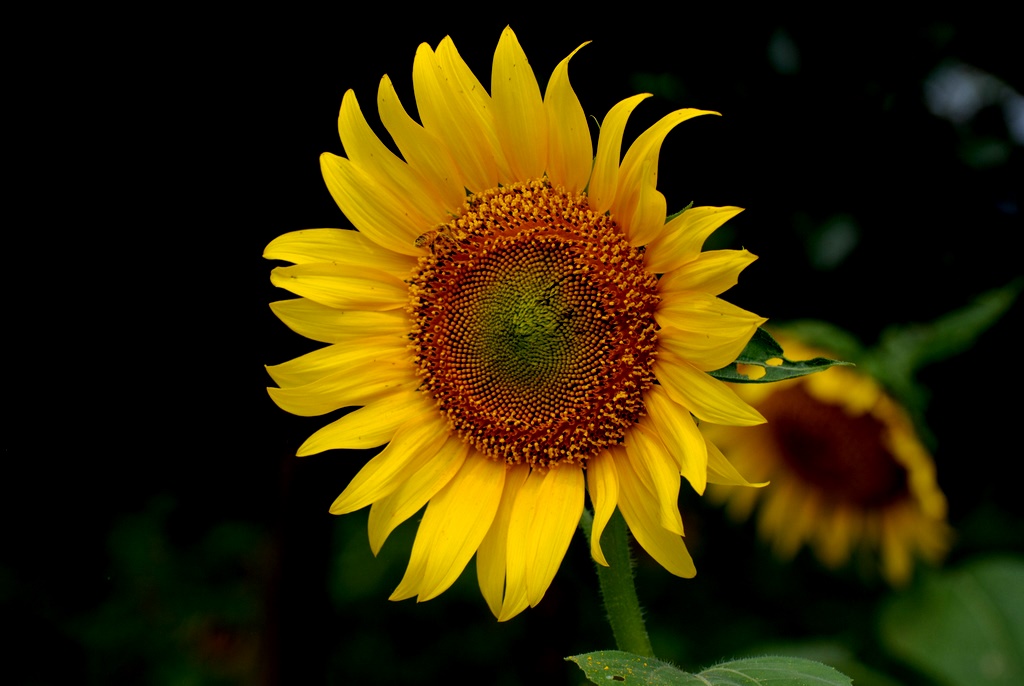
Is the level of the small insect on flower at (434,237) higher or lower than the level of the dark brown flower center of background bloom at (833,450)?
higher

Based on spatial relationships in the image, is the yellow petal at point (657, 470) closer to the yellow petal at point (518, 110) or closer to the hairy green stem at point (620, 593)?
the hairy green stem at point (620, 593)

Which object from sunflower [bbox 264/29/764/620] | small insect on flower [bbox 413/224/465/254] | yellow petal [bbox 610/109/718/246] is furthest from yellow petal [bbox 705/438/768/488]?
small insect on flower [bbox 413/224/465/254]

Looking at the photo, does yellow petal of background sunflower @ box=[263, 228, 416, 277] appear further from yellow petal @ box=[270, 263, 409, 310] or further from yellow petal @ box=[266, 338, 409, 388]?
yellow petal @ box=[266, 338, 409, 388]

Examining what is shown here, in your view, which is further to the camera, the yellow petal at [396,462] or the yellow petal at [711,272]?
the yellow petal at [396,462]

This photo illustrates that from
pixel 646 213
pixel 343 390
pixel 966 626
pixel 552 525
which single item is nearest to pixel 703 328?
pixel 646 213

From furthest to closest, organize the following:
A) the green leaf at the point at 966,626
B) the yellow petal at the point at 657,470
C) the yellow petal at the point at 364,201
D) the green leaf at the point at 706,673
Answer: the green leaf at the point at 966,626 → the yellow petal at the point at 364,201 → the yellow petal at the point at 657,470 → the green leaf at the point at 706,673

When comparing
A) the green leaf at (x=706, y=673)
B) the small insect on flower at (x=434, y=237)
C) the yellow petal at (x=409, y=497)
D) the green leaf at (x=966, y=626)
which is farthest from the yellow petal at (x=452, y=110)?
the green leaf at (x=966, y=626)
